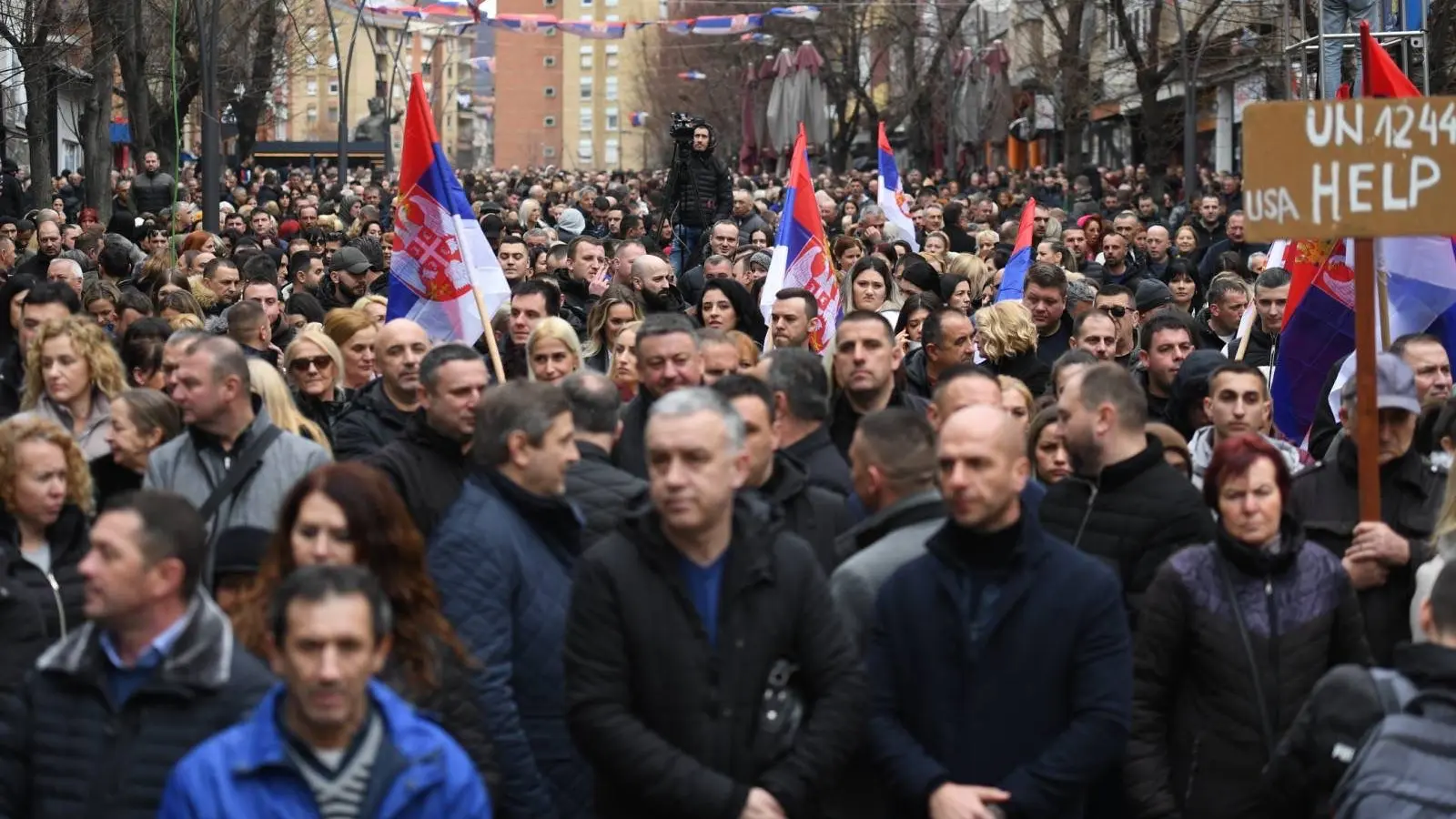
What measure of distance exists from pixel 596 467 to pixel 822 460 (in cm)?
91

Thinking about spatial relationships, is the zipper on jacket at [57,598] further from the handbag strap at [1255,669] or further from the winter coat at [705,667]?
the handbag strap at [1255,669]

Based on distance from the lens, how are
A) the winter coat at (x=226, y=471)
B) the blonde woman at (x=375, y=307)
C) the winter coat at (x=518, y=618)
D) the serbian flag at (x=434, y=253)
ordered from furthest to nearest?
the blonde woman at (x=375, y=307)
the serbian flag at (x=434, y=253)
the winter coat at (x=226, y=471)
the winter coat at (x=518, y=618)

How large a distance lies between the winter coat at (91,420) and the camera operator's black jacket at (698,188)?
39.7ft

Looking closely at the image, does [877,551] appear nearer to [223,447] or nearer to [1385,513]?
[1385,513]

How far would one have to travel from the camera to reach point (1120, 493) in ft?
22.7

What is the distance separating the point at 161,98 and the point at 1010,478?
134 ft

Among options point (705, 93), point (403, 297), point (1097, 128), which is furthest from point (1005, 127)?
point (403, 297)

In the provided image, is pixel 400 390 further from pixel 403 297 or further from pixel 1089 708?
pixel 1089 708

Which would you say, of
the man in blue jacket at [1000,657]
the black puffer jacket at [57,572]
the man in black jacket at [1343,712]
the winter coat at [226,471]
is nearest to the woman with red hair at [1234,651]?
the man in black jacket at [1343,712]

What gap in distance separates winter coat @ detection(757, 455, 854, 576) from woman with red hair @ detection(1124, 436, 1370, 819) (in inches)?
35.6

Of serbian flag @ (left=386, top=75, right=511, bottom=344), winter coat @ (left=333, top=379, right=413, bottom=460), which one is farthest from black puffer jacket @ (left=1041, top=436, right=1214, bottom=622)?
serbian flag @ (left=386, top=75, right=511, bottom=344)

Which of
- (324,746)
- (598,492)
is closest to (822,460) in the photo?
(598,492)

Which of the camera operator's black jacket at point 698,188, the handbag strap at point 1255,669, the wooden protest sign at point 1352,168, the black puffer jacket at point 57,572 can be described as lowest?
the handbag strap at point 1255,669

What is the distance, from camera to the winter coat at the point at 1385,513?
275 inches
